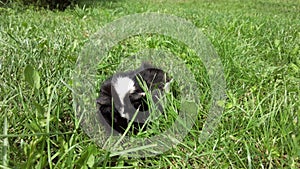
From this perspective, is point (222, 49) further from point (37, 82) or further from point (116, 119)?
point (37, 82)

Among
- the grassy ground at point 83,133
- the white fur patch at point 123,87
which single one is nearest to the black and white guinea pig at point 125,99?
the white fur patch at point 123,87

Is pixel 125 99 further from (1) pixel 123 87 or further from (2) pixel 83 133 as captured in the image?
(2) pixel 83 133

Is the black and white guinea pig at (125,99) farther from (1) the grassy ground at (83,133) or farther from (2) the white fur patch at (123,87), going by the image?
(1) the grassy ground at (83,133)

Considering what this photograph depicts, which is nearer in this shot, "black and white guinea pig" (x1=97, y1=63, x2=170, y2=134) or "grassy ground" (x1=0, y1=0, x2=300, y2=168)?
"grassy ground" (x1=0, y1=0, x2=300, y2=168)

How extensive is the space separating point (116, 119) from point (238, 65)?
95cm

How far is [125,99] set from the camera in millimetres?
1337

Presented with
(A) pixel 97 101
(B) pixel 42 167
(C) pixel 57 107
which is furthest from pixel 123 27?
(B) pixel 42 167

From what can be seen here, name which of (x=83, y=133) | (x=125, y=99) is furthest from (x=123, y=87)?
→ (x=83, y=133)

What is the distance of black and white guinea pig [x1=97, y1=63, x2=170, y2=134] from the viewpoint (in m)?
1.28

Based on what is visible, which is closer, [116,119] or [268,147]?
[268,147]

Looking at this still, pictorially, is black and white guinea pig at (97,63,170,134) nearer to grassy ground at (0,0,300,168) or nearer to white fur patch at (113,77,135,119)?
white fur patch at (113,77,135,119)

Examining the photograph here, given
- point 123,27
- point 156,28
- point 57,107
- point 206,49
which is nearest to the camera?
point 57,107

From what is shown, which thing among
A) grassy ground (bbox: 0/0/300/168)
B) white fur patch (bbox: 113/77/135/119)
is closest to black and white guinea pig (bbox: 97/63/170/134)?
white fur patch (bbox: 113/77/135/119)

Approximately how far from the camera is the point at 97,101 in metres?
1.31
